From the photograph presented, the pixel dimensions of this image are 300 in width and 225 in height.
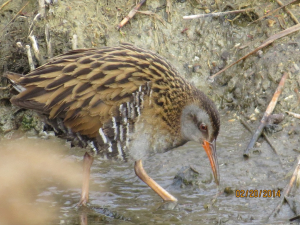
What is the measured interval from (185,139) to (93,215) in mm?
1257

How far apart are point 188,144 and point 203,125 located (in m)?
1.13

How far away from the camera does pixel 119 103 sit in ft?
16.7

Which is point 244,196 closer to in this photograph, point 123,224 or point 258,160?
point 258,160

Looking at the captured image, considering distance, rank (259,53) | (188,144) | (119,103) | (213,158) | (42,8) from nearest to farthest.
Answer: (119,103) → (213,158) → (188,144) → (259,53) → (42,8)

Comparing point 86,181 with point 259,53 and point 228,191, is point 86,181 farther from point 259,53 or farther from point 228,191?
point 259,53

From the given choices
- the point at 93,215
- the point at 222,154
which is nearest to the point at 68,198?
the point at 93,215

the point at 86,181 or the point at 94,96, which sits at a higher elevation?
the point at 94,96

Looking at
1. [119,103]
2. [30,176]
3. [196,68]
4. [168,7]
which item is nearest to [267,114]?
[196,68]

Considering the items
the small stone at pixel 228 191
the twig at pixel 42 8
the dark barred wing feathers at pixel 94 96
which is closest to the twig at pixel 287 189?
the small stone at pixel 228 191

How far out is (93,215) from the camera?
17.4ft

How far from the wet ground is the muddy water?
0.04 feet

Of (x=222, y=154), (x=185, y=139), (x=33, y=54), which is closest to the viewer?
(x=185, y=139)
